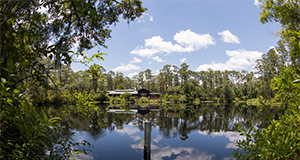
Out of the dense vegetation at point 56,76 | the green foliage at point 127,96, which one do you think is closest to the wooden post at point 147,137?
the dense vegetation at point 56,76

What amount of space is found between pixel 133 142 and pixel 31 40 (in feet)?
23.9

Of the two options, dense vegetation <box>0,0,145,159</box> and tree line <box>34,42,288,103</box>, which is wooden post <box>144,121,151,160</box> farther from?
tree line <box>34,42,288,103</box>

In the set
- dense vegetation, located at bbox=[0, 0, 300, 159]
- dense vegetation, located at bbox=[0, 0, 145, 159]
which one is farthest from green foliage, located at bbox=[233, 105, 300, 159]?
dense vegetation, located at bbox=[0, 0, 145, 159]

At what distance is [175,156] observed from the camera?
6.45 m

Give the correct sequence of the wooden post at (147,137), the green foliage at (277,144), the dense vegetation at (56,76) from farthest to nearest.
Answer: the wooden post at (147,137) < the green foliage at (277,144) < the dense vegetation at (56,76)

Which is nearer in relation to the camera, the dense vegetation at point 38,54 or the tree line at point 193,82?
the dense vegetation at point 38,54

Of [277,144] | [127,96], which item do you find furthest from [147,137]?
[127,96]

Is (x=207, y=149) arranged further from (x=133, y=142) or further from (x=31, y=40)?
(x=31, y=40)

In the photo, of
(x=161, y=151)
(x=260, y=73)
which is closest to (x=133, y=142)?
(x=161, y=151)

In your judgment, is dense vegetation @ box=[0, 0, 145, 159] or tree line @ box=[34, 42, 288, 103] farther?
tree line @ box=[34, 42, 288, 103]

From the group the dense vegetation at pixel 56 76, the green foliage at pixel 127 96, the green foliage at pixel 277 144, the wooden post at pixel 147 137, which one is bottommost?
the green foliage at pixel 127 96

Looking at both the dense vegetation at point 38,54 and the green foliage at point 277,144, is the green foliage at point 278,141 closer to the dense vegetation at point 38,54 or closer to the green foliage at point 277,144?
the green foliage at point 277,144

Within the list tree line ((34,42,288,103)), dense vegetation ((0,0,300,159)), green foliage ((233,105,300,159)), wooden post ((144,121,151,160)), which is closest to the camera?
dense vegetation ((0,0,300,159))

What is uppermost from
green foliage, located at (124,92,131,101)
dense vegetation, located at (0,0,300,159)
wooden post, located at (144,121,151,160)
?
dense vegetation, located at (0,0,300,159)
